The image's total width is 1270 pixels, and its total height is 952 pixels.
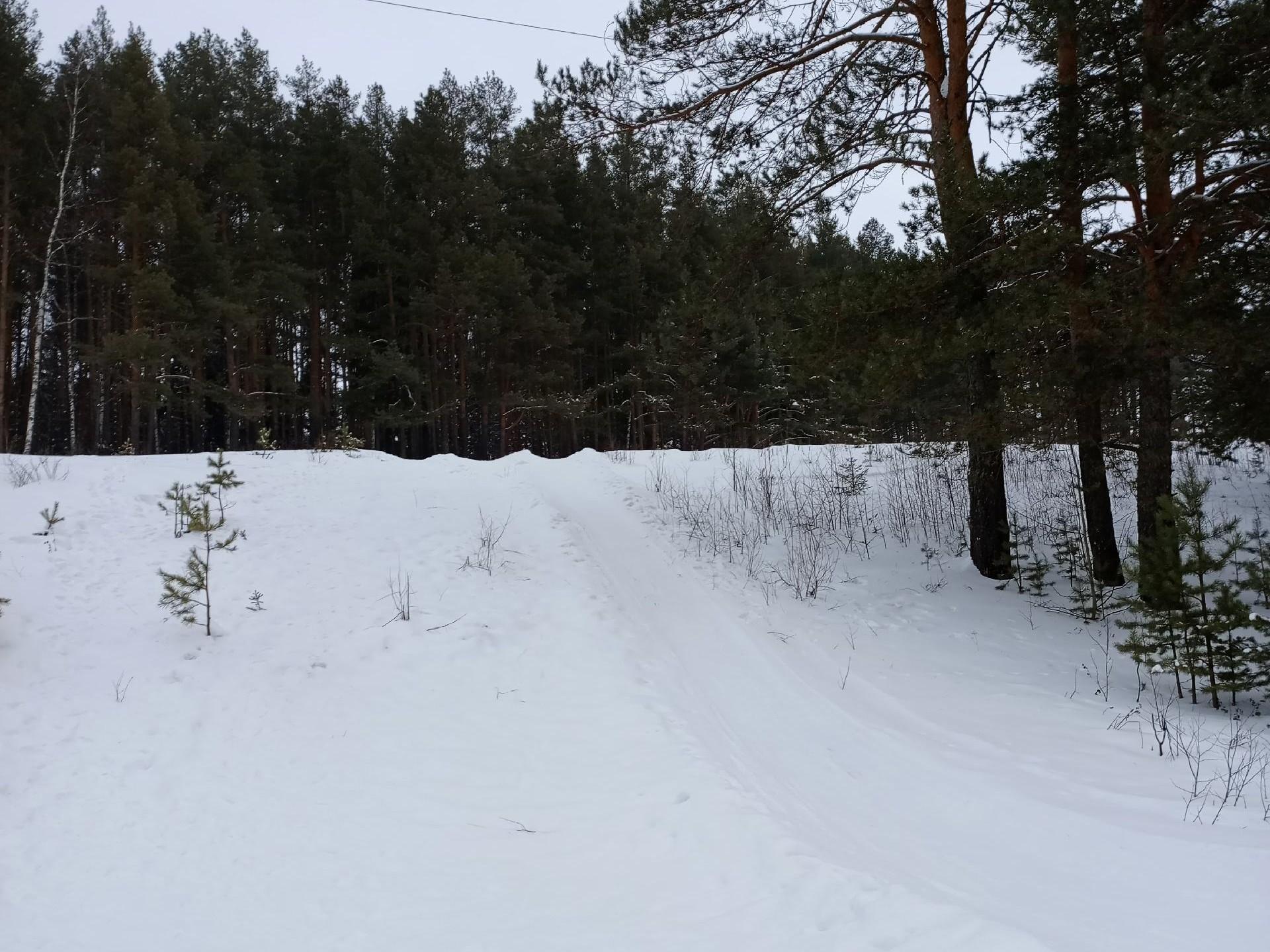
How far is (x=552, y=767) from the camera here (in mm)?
4117

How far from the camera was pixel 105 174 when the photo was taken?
66.0 feet

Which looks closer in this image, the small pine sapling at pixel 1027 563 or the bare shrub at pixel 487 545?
the bare shrub at pixel 487 545

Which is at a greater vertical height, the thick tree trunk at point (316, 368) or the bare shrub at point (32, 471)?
the thick tree trunk at point (316, 368)

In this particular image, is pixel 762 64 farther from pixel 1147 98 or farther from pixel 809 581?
pixel 809 581

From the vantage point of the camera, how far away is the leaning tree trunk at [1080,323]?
6.08 meters

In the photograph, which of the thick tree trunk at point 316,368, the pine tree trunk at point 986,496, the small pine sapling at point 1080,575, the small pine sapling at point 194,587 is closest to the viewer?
the small pine sapling at point 194,587

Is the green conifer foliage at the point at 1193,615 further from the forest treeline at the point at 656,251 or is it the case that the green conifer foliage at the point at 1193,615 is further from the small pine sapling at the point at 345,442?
the small pine sapling at the point at 345,442

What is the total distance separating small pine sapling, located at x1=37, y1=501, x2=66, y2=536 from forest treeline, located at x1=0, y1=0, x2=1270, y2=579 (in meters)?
6.40

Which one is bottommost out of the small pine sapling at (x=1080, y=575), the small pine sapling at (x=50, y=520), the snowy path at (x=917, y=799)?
the snowy path at (x=917, y=799)

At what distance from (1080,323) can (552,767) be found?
218 inches

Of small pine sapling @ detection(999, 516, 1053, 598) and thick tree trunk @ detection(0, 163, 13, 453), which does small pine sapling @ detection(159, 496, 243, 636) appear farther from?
thick tree trunk @ detection(0, 163, 13, 453)

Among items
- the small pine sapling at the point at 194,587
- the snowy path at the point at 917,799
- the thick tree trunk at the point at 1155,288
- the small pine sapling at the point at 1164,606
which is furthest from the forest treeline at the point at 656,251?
the small pine sapling at the point at 194,587

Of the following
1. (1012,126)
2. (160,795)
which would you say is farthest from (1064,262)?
(160,795)

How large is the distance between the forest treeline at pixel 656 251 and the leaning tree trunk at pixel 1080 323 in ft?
0.12
